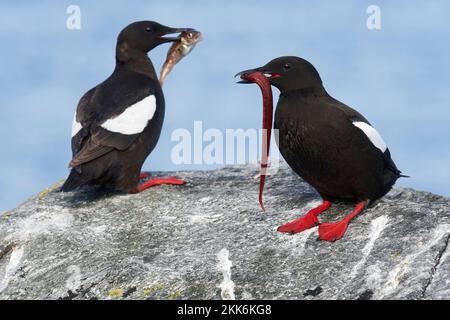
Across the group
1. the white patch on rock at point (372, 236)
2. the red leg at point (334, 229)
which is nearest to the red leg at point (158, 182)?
the red leg at point (334, 229)

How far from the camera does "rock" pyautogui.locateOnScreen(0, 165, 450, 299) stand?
544cm

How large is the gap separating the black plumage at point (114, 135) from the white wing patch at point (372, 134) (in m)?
1.98

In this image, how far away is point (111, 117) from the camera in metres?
7.50

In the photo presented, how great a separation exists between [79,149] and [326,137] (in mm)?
2341

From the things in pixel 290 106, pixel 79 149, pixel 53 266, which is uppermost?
pixel 290 106

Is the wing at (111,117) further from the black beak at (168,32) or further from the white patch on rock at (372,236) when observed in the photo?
the white patch on rock at (372,236)

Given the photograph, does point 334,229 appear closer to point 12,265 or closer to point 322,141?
point 322,141

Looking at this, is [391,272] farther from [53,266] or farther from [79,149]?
[79,149]

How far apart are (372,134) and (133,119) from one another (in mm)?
2211

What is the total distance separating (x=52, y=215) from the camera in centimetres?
694

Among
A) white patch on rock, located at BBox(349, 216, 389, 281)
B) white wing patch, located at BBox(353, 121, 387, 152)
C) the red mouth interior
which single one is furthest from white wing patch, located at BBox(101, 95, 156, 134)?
white patch on rock, located at BBox(349, 216, 389, 281)

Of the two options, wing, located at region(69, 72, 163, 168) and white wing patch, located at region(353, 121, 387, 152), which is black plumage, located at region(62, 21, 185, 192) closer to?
wing, located at region(69, 72, 163, 168)
